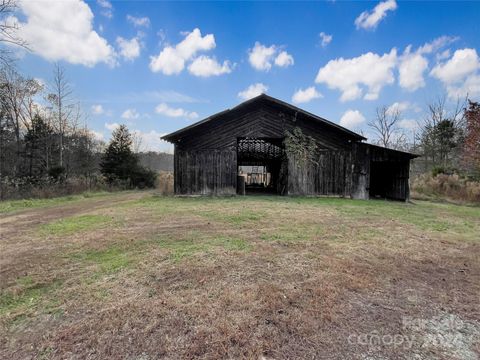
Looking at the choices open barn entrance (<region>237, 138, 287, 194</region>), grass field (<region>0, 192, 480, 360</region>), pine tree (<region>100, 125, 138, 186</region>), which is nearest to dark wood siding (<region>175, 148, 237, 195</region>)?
open barn entrance (<region>237, 138, 287, 194</region>)

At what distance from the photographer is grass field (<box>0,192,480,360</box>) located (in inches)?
99.3

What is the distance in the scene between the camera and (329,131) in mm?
14727

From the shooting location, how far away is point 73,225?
738 centimetres

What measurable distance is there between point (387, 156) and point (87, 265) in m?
14.8

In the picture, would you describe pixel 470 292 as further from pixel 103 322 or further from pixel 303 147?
pixel 303 147

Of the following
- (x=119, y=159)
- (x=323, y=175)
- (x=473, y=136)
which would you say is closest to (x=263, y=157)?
(x=323, y=175)

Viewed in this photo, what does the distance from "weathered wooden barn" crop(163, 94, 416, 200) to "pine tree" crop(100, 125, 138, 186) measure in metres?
10.9

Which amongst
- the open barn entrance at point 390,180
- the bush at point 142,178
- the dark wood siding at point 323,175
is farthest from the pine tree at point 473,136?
the bush at point 142,178

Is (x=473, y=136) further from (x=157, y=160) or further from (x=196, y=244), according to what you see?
(x=157, y=160)

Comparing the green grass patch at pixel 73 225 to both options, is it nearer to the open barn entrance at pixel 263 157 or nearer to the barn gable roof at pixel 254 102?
the barn gable roof at pixel 254 102

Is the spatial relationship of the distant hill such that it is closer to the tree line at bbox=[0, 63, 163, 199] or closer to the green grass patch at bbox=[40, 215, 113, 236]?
the tree line at bbox=[0, 63, 163, 199]

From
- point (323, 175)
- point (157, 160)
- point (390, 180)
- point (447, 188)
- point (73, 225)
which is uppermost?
point (157, 160)

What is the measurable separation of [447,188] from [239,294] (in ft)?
65.4

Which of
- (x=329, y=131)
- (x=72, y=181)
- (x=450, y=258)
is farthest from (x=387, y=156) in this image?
(x=72, y=181)
